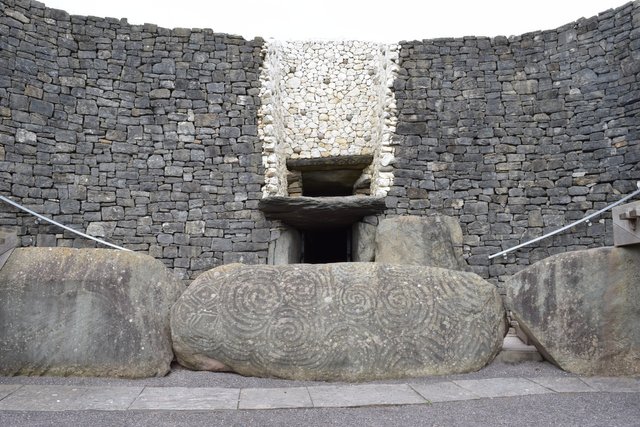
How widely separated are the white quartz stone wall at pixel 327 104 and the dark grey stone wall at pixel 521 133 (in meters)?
0.38

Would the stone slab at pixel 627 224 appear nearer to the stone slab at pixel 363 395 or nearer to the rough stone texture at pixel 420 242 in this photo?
the stone slab at pixel 363 395

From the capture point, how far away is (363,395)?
135 inches

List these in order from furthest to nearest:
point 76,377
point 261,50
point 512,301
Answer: point 261,50
point 512,301
point 76,377

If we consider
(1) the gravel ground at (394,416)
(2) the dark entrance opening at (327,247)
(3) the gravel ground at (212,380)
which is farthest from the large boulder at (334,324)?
(2) the dark entrance opening at (327,247)

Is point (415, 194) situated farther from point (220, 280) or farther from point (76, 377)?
point (76, 377)

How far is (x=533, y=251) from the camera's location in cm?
793

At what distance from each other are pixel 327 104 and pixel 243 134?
7.23 ft

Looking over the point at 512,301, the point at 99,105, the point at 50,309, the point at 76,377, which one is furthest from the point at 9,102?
the point at 512,301

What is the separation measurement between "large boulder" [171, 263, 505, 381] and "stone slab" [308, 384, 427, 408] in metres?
0.21

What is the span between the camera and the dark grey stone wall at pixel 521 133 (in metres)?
7.71

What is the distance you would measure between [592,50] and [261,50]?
5960 millimetres

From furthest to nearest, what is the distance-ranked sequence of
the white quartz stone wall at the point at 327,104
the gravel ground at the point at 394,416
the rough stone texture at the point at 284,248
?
the white quartz stone wall at the point at 327,104, the rough stone texture at the point at 284,248, the gravel ground at the point at 394,416

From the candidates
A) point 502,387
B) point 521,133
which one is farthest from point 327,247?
point 502,387

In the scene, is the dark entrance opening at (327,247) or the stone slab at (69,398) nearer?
the stone slab at (69,398)
